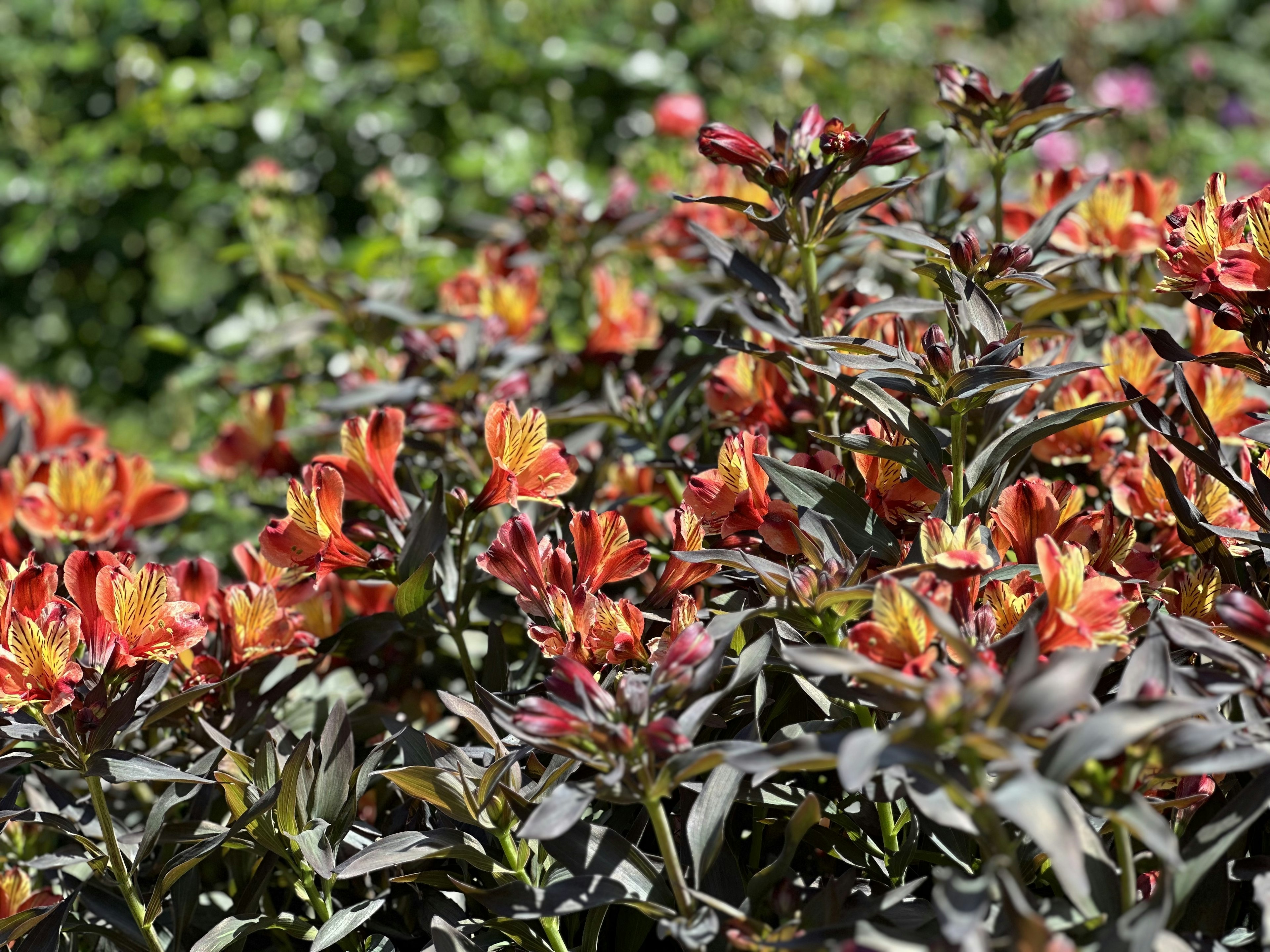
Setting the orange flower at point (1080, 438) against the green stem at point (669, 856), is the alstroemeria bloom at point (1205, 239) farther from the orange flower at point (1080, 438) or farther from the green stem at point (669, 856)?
the green stem at point (669, 856)

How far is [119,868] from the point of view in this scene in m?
1.00

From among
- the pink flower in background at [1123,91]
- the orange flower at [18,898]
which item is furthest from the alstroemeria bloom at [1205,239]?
the pink flower in background at [1123,91]

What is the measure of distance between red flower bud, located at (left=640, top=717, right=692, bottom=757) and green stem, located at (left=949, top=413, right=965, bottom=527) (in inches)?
14.1

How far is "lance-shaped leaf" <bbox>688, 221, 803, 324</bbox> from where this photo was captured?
4.02 feet

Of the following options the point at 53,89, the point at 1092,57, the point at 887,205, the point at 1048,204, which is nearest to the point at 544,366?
the point at 887,205

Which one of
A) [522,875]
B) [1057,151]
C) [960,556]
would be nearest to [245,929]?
[522,875]

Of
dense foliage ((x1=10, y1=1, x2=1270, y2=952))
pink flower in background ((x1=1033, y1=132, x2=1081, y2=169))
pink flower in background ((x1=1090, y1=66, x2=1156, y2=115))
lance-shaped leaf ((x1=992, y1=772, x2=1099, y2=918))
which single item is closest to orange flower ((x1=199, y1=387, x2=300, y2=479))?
dense foliage ((x1=10, y1=1, x2=1270, y2=952))

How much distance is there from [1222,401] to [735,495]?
1.87ft

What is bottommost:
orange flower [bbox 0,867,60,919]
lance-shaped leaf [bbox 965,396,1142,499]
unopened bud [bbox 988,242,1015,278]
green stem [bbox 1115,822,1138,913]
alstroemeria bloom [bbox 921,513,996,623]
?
orange flower [bbox 0,867,60,919]

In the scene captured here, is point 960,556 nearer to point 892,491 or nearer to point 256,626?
point 892,491

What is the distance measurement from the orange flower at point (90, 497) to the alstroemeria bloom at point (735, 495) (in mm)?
849

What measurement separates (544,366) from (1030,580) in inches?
39.9

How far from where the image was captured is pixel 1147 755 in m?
0.74

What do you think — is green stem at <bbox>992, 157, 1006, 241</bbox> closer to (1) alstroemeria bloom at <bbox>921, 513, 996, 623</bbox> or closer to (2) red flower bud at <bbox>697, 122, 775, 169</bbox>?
(2) red flower bud at <bbox>697, 122, 775, 169</bbox>
